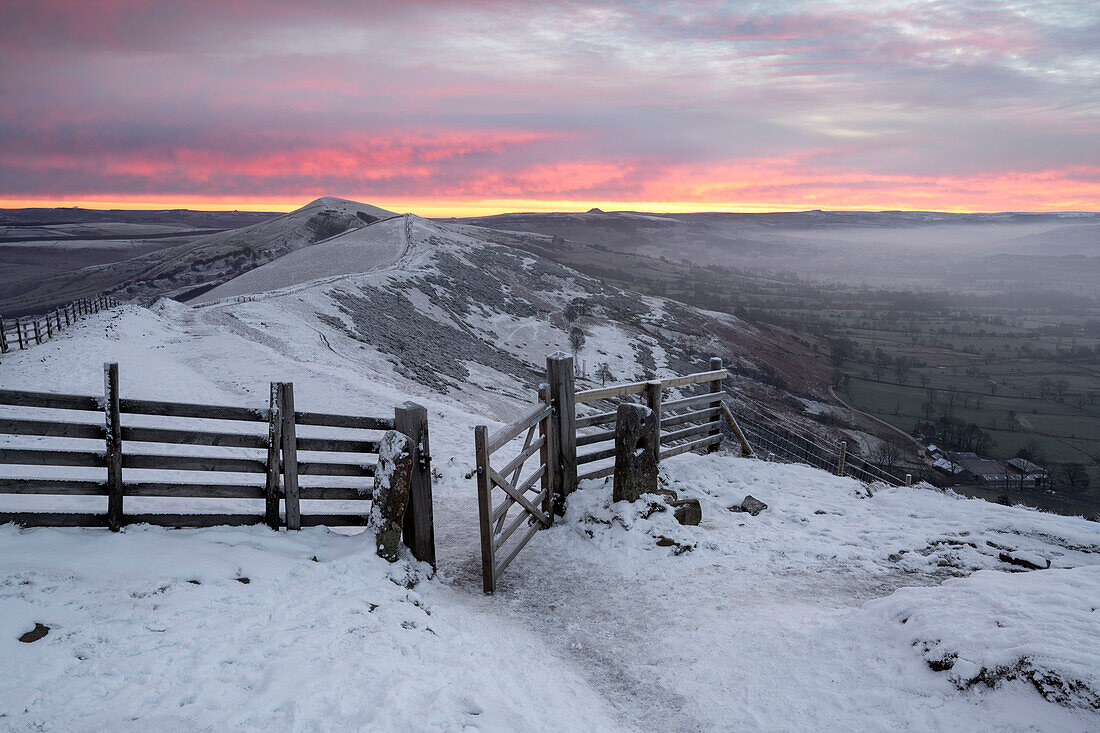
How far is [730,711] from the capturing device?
468 cm

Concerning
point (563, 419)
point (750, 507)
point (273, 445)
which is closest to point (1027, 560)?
point (750, 507)

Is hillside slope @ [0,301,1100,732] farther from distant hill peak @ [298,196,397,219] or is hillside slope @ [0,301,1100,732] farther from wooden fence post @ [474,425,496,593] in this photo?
distant hill peak @ [298,196,397,219]

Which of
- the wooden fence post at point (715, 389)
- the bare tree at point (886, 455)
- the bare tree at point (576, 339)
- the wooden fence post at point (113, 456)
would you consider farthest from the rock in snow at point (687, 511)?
the bare tree at point (886, 455)

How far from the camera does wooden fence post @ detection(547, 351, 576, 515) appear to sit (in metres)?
8.30

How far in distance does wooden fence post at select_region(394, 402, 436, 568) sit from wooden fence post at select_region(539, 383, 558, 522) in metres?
2.19

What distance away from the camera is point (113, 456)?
19.0 ft

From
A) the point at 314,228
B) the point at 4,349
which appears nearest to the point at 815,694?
the point at 4,349

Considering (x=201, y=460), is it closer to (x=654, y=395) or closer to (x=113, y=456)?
(x=113, y=456)

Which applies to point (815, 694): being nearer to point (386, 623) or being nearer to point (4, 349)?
point (386, 623)

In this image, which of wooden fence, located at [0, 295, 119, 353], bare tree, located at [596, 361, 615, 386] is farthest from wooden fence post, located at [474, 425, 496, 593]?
bare tree, located at [596, 361, 615, 386]

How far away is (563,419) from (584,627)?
3.02m

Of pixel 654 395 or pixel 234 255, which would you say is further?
pixel 234 255

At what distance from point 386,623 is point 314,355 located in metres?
17.6

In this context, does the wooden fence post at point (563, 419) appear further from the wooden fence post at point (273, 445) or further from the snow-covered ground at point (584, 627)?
the wooden fence post at point (273, 445)
